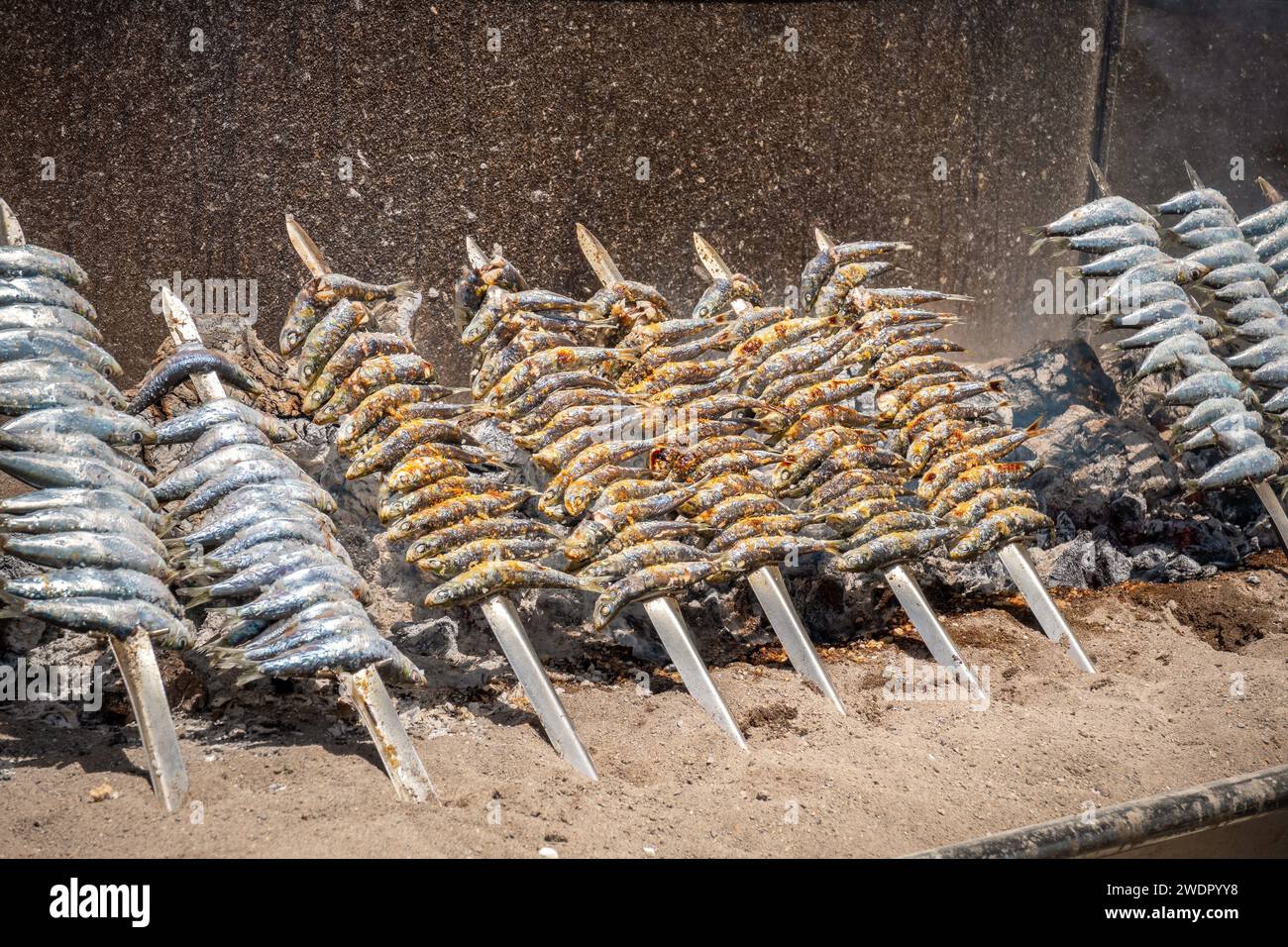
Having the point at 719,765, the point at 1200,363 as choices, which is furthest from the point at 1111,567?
the point at 719,765

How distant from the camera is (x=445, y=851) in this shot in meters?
3.16

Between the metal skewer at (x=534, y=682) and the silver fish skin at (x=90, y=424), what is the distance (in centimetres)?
118

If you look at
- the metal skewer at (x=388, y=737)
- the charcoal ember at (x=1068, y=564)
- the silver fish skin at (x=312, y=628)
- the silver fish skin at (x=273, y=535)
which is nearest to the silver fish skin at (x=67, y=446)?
the silver fish skin at (x=273, y=535)

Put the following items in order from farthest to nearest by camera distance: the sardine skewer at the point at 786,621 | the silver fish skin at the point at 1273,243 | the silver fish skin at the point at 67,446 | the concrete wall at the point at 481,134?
the silver fish skin at the point at 1273,243 < the concrete wall at the point at 481,134 < the sardine skewer at the point at 786,621 < the silver fish skin at the point at 67,446

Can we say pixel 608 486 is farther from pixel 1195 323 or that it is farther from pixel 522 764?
pixel 1195 323

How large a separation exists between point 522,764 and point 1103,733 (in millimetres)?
1954

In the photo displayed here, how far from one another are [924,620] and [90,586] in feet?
9.16

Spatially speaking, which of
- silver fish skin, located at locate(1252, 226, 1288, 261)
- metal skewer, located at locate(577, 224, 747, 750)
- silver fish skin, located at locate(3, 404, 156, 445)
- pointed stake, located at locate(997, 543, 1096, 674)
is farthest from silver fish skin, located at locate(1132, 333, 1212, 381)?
silver fish skin, located at locate(3, 404, 156, 445)

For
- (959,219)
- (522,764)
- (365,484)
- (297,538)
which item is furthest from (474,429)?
(959,219)

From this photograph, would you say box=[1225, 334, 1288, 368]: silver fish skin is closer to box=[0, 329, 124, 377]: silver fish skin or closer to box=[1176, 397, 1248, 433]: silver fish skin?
box=[1176, 397, 1248, 433]: silver fish skin

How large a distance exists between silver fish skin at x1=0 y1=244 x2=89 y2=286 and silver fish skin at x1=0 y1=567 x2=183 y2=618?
1.15 metres

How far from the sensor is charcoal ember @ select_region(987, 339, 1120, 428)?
630 centimetres

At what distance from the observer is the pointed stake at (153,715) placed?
130 inches

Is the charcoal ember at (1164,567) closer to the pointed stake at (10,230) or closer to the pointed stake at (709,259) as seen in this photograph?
the pointed stake at (709,259)
